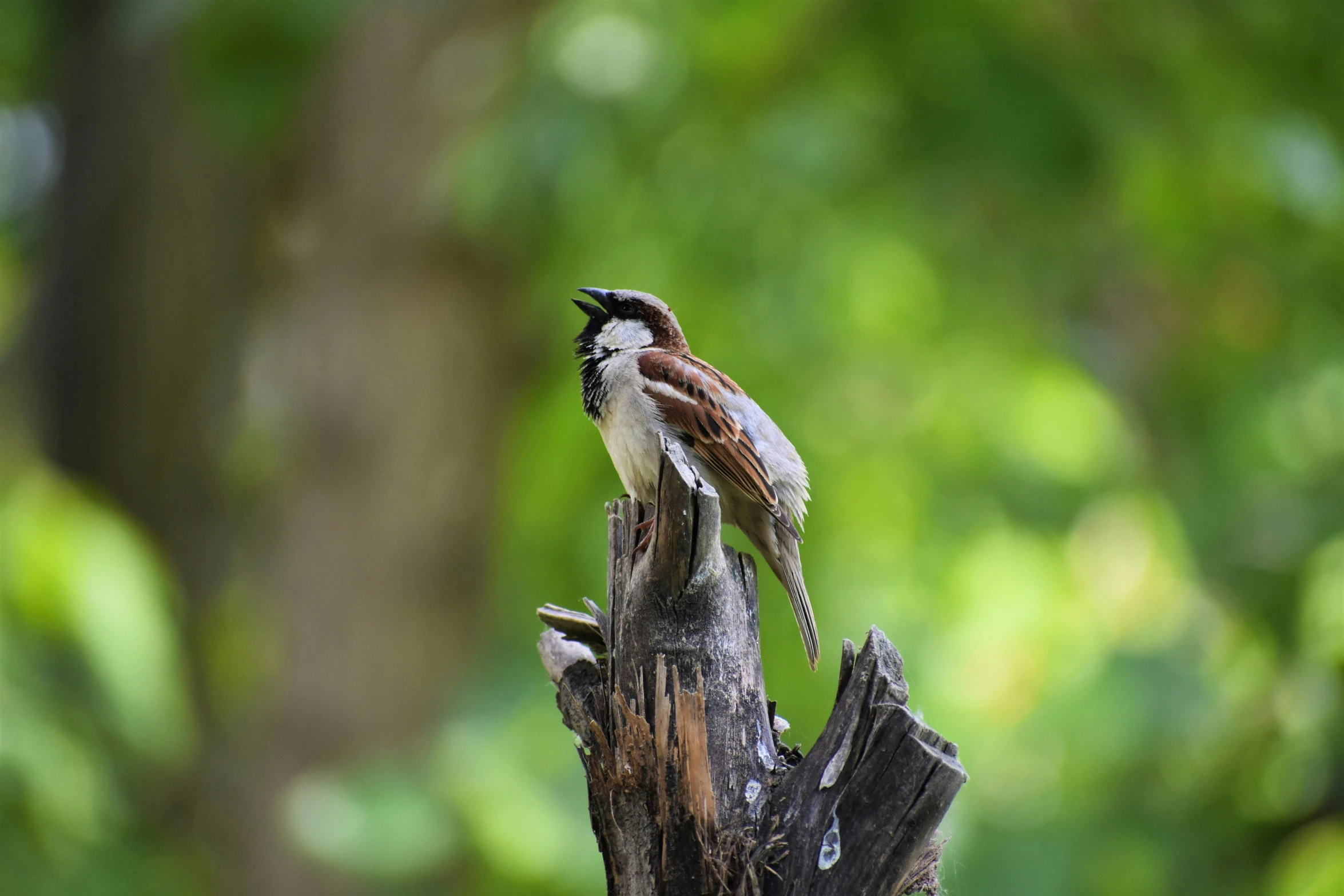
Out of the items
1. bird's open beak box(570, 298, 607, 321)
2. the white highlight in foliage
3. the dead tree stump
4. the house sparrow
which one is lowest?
the dead tree stump

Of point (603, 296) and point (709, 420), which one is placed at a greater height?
point (603, 296)

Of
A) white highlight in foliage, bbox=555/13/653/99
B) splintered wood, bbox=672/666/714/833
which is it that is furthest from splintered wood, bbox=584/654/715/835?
white highlight in foliage, bbox=555/13/653/99

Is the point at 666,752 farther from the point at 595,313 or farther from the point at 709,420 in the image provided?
the point at 595,313

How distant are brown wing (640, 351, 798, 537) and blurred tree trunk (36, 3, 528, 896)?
310 centimetres

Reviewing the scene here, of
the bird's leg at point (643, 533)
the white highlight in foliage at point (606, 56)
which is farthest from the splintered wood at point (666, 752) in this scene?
the white highlight in foliage at point (606, 56)

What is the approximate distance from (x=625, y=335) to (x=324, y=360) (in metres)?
3.29

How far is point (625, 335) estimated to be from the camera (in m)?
3.86

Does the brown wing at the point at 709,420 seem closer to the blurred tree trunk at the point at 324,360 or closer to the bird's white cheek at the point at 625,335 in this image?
the bird's white cheek at the point at 625,335

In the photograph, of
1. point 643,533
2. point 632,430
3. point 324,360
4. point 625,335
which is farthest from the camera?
point 324,360

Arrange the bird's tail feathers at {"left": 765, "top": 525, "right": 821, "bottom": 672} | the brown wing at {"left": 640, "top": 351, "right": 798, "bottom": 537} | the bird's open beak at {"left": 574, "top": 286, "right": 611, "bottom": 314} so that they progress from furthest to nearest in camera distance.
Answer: the bird's open beak at {"left": 574, "top": 286, "right": 611, "bottom": 314}, the brown wing at {"left": 640, "top": 351, "right": 798, "bottom": 537}, the bird's tail feathers at {"left": 765, "top": 525, "right": 821, "bottom": 672}

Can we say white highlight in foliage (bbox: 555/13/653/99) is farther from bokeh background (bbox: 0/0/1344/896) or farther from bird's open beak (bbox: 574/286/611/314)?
bird's open beak (bbox: 574/286/611/314)

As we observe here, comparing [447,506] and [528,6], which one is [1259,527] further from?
[528,6]

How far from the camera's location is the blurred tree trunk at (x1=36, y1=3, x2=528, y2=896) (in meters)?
6.53

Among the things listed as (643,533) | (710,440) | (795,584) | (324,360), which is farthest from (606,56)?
(643,533)
